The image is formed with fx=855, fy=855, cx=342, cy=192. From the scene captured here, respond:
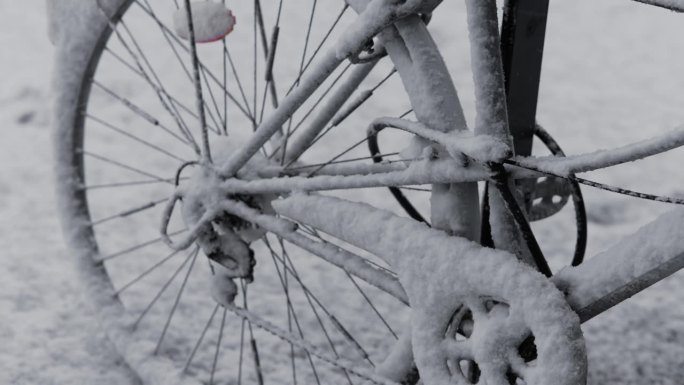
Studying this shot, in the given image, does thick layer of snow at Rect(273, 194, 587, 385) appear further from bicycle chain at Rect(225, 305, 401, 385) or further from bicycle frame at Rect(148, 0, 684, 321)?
bicycle chain at Rect(225, 305, 401, 385)

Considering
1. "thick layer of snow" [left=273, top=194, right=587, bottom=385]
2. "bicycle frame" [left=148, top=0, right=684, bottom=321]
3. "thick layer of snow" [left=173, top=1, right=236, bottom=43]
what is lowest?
"thick layer of snow" [left=273, top=194, right=587, bottom=385]

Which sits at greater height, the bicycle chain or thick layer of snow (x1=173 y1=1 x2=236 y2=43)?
thick layer of snow (x1=173 y1=1 x2=236 y2=43)

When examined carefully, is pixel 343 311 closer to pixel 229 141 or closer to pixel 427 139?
pixel 229 141

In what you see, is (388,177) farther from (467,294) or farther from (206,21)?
(206,21)

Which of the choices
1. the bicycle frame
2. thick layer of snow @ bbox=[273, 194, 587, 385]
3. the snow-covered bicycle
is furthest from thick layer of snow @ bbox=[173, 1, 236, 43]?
thick layer of snow @ bbox=[273, 194, 587, 385]

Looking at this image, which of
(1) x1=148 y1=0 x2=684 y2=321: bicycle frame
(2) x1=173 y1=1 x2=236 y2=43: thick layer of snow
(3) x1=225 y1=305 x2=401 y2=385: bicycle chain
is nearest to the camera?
(1) x1=148 y1=0 x2=684 y2=321: bicycle frame

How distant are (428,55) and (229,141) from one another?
0.52 m

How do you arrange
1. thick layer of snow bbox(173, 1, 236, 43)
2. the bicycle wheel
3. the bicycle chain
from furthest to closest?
the bicycle wheel < thick layer of snow bbox(173, 1, 236, 43) < the bicycle chain

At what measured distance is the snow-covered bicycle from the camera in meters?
1.03

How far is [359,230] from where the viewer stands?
1.19 metres

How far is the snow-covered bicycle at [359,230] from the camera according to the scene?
1025 mm

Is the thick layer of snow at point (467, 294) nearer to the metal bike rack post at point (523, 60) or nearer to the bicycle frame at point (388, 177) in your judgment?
the bicycle frame at point (388, 177)

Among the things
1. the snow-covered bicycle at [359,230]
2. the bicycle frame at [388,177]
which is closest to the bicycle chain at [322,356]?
the snow-covered bicycle at [359,230]

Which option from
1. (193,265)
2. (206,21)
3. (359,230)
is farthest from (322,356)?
(193,265)
